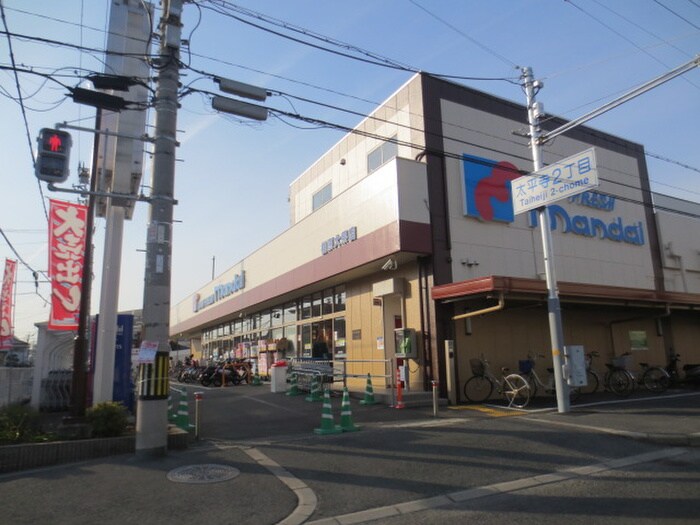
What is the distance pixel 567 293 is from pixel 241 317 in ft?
71.4

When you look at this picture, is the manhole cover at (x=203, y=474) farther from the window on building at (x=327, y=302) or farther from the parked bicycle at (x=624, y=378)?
the window on building at (x=327, y=302)

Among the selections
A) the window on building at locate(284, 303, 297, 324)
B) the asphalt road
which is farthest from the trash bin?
the window on building at locate(284, 303, 297, 324)

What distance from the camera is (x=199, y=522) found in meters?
Result: 5.12

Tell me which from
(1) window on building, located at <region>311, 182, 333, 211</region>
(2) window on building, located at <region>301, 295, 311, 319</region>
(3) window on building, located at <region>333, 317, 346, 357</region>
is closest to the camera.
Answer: (3) window on building, located at <region>333, 317, 346, 357</region>

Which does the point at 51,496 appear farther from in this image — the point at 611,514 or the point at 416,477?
the point at 611,514

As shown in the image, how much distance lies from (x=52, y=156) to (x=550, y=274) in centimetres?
1044

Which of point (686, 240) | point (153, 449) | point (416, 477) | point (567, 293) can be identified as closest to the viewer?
point (416, 477)

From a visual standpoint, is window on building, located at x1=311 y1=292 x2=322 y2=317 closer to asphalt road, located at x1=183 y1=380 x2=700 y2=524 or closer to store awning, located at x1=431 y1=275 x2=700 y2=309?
store awning, located at x1=431 y1=275 x2=700 y2=309

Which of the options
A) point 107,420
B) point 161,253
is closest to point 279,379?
point 107,420

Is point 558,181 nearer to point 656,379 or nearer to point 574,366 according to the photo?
point 574,366

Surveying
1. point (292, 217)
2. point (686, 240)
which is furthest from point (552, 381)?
point (292, 217)

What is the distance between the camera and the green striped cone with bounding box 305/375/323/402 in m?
14.2

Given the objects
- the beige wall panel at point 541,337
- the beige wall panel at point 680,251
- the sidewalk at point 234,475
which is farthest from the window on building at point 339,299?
the beige wall panel at point 680,251

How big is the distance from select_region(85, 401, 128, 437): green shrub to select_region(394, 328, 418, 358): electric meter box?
7.74 metres
